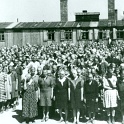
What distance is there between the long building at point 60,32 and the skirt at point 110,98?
24181 millimetres

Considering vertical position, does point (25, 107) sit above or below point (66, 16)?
below

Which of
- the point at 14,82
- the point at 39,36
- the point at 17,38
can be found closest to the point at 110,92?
Answer: the point at 14,82

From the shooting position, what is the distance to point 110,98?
34.6 feet

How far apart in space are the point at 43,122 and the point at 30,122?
0.53 meters

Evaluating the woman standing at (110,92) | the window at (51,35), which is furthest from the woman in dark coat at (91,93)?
the window at (51,35)

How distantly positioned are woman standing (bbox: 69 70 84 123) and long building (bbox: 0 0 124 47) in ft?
78.8

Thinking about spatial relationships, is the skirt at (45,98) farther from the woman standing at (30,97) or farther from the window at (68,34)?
the window at (68,34)

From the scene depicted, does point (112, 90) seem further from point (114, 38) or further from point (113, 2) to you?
point (113, 2)

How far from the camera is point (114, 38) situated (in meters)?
34.2

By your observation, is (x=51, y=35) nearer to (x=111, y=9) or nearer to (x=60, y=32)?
(x=60, y=32)

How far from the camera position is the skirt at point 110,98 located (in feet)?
34.5

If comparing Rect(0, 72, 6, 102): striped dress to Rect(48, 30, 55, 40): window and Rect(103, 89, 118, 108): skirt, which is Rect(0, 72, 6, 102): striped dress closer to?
Rect(103, 89, 118, 108): skirt

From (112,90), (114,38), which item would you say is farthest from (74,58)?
(114,38)

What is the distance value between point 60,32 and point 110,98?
82.7 ft
